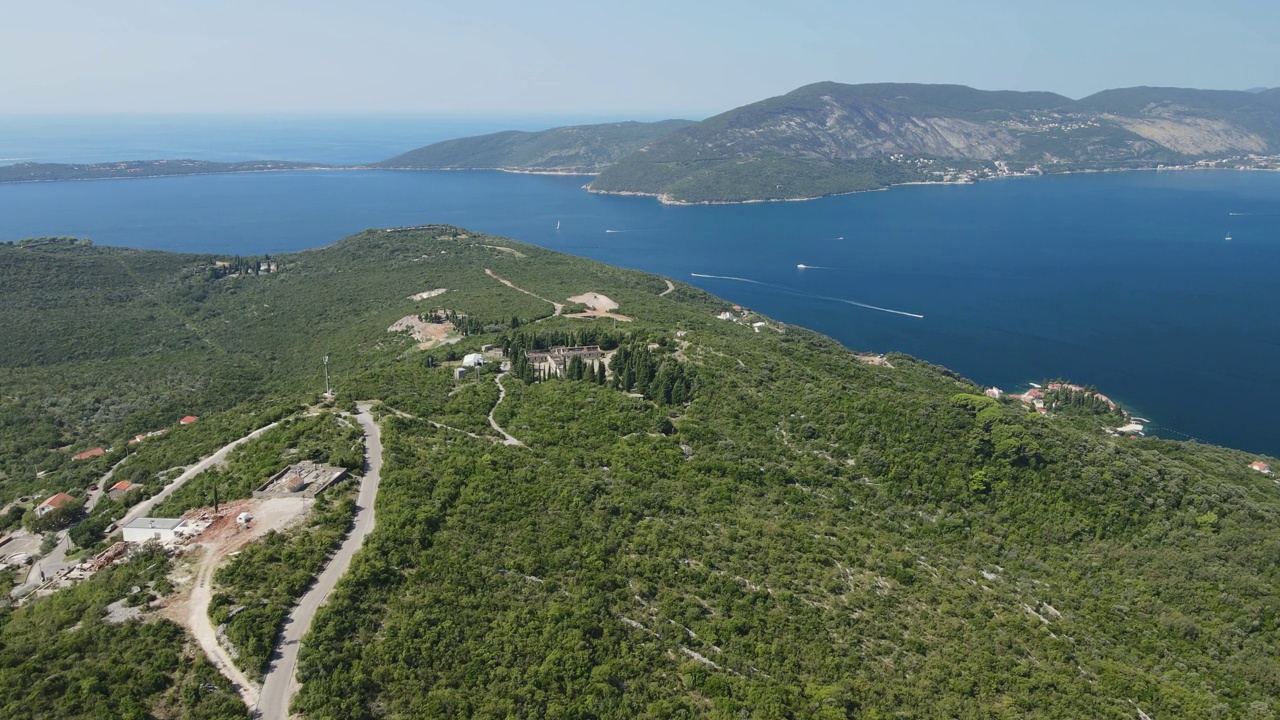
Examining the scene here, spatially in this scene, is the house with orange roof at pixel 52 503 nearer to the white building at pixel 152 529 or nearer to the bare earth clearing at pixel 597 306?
the white building at pixel 152 529

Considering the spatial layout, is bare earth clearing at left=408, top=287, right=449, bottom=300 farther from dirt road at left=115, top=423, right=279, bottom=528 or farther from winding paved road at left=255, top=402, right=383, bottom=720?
winding paved road at left=255, top=402, right=383, bottom=720

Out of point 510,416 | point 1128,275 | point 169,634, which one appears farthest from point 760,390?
point 1128,275

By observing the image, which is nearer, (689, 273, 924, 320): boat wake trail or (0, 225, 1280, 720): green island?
(0, 225, 1280, 720): green island

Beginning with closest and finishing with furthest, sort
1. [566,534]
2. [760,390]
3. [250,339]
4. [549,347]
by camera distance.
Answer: [566,534], [760,390], [549,347], [250,339]

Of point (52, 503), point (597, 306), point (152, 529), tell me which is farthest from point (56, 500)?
point (597, 306)

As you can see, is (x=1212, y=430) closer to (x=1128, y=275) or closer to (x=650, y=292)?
(x=650, y=292)

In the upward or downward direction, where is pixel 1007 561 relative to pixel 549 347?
downward

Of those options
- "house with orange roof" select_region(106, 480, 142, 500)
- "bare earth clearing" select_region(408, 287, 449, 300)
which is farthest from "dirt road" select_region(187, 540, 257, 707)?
"bare earth clearing" select_region(408, 287, 449, 300)
